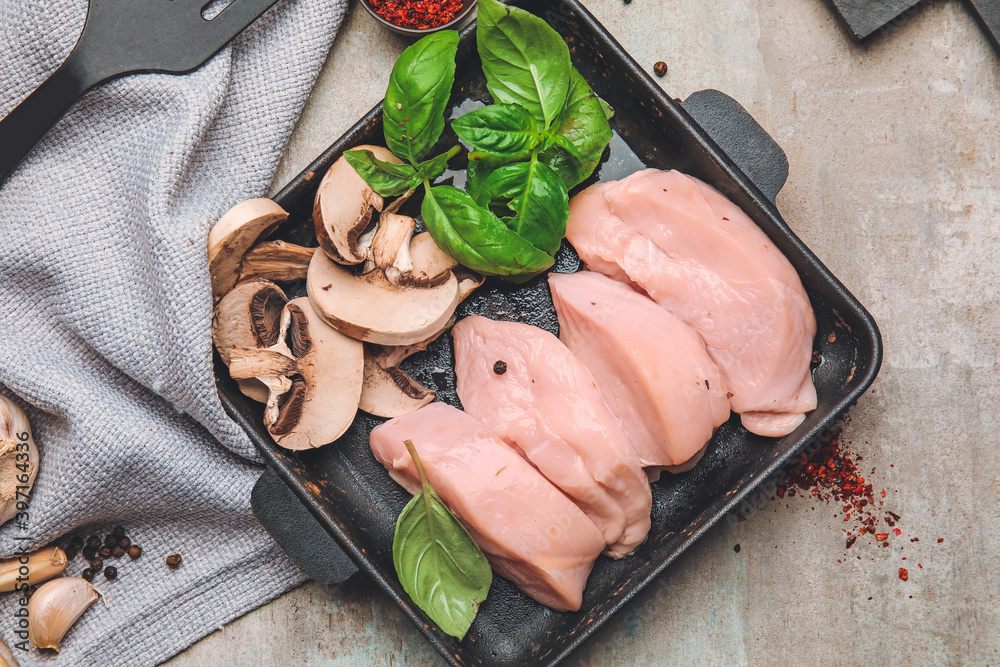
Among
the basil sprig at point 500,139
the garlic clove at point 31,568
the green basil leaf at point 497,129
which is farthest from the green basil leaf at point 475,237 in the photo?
the garlic clove at point 31,568

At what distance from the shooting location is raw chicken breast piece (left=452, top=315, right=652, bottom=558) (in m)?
1.44

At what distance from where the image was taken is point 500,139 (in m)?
1.41

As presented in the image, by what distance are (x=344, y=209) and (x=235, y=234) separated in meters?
0.24

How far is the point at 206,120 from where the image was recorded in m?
1.55

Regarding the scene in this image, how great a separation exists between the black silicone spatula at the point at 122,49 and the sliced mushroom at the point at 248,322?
56cm

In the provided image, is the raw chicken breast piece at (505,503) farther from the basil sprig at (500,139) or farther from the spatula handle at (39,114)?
the spatula handle at (39,114)

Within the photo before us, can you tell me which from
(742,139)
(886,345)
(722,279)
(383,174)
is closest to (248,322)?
(383,174)

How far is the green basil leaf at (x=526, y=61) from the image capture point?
140cm

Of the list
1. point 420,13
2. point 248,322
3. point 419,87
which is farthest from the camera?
point 420,13

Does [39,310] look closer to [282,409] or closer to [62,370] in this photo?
[62,370]

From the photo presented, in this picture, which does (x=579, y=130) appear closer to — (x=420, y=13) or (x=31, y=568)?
(x=420, y=13)

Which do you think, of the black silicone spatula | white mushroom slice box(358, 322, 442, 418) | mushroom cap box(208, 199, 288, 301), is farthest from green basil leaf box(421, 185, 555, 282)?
the black silicone spatula

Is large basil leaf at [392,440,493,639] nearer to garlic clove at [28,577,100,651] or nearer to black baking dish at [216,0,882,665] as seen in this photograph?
black baking dish at [216,0,882,665]

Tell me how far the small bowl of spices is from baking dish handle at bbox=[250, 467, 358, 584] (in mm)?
1113
